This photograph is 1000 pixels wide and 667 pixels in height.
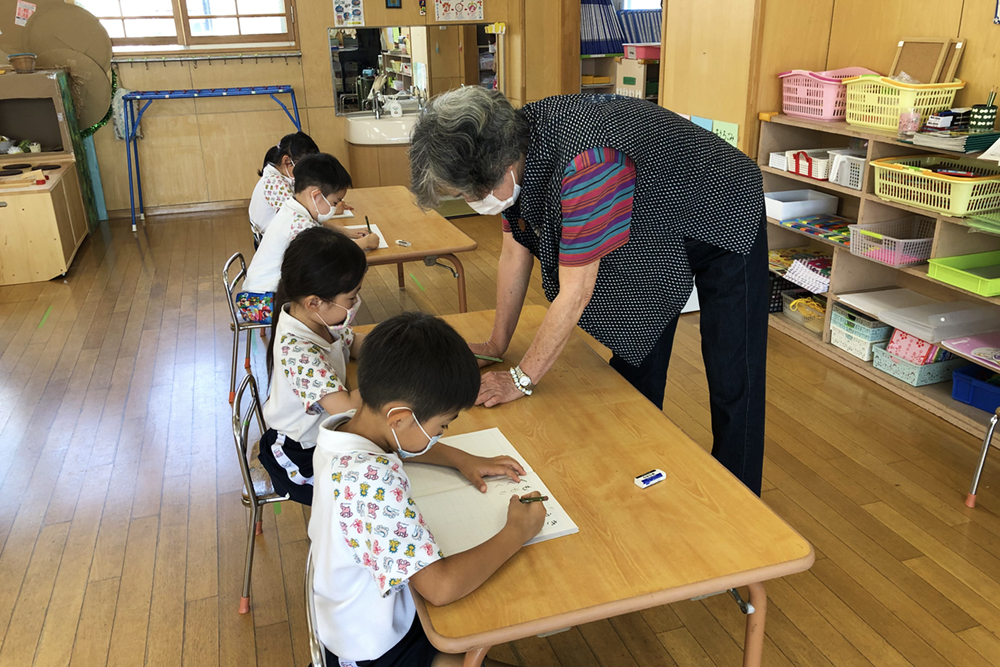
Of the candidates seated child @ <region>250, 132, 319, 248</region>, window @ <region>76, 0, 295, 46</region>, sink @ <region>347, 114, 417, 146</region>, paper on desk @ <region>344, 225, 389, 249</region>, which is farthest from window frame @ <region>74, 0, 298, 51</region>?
paper on desk @ <region>344, 225, 389, 249</region>

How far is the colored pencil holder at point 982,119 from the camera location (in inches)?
107

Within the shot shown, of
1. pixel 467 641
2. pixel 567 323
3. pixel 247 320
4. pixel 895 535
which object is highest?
pixel 567 323

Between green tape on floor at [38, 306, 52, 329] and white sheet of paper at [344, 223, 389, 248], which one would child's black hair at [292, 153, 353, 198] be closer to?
white sheet of paper at [344, 223, 389, 248]

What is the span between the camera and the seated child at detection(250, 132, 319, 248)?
3.56m

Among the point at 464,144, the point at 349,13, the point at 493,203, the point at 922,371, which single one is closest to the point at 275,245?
the point at 493,203

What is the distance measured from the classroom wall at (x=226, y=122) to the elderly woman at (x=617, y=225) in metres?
4.82

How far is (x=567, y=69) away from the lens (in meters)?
5.77

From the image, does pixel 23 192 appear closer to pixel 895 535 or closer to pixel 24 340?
pixel 24 340

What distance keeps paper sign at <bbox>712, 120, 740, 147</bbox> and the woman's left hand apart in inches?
99.3

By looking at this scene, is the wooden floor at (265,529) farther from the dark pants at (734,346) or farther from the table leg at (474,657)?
the dark pants at (734,346)

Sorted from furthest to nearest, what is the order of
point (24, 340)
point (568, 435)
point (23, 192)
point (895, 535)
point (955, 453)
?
point (23, 192)
point (24, 340)
point (955, 453)
point (895, 535)
point (568, 435)

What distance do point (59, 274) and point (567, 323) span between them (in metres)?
4.42

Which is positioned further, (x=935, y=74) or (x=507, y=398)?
(x=935, y=74)

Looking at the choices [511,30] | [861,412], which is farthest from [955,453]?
[511,30]
